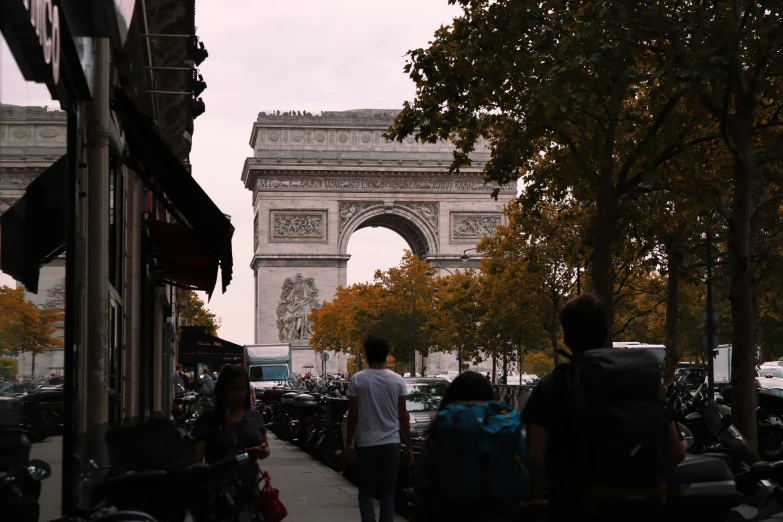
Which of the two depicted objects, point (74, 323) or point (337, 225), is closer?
→ point (74, 323)

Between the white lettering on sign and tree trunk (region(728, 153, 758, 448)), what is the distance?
9.82 meters

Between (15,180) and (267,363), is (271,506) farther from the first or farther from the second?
(267,363)

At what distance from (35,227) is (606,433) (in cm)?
276

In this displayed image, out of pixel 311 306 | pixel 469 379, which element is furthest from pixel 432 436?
pixel 311 306

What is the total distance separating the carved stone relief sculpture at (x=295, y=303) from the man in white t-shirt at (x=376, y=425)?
65.9 metres

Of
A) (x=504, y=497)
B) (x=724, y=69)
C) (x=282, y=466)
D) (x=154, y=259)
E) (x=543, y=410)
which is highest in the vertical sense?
(x=724, y=69)

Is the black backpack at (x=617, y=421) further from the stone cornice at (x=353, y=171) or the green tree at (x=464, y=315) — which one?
the stone cornice at (x=353, y=171)

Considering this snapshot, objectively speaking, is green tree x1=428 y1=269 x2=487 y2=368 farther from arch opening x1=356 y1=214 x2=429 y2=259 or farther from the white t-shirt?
the white t-shirt

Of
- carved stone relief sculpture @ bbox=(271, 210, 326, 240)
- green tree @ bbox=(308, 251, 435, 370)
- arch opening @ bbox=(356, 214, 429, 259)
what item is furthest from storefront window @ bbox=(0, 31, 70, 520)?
arch opening @ bbox=(356, 214, 429, 259)

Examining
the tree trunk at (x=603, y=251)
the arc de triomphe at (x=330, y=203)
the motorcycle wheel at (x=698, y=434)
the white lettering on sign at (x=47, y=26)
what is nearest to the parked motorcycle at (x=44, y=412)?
the white lettering on sign at (x=47, y=26)

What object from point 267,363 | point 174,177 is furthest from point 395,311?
point 174,177

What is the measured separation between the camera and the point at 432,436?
495 centimetres

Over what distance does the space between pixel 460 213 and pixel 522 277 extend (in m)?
29.7

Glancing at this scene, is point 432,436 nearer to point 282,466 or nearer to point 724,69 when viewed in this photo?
point 724,69
